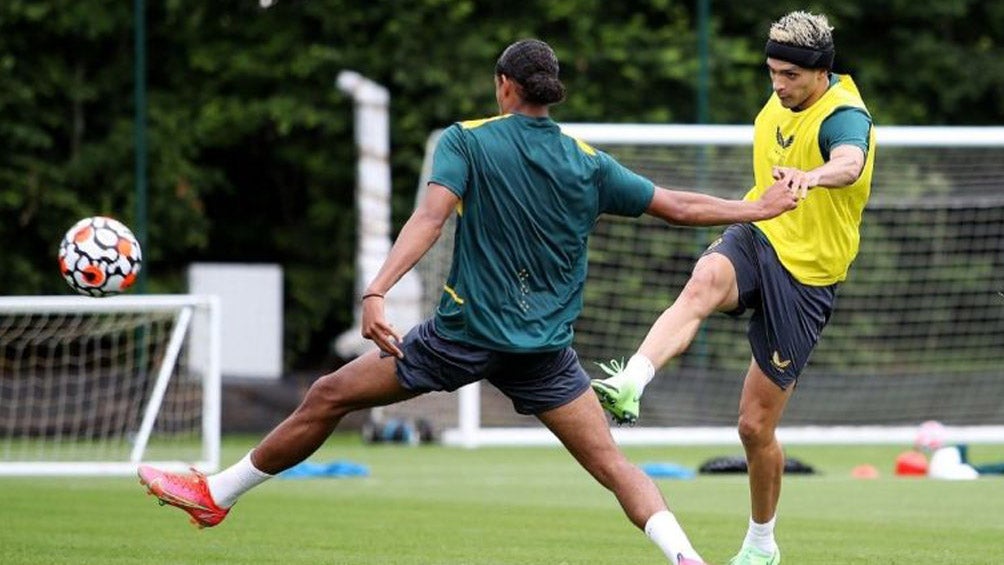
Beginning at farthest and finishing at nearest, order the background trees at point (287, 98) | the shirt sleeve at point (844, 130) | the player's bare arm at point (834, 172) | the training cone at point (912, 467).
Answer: the background trees at point (287, 98)
the training cone at point (912, 467)
the shirt sleeve at point (844, 130)
the player's bare arm at point (834, 172)

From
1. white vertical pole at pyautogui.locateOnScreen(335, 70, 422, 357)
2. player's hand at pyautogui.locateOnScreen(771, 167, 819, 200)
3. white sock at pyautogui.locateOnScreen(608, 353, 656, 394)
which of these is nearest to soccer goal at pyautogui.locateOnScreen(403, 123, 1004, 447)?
white vertical pole at pyautogui.locateOnScreen(335, 70, 422, 357)

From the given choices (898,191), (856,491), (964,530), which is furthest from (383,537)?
(898,191)

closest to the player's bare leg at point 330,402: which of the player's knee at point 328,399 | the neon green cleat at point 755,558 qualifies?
the player's knee at point 328,399

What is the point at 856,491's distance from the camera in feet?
42.0

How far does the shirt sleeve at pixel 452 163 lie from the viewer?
6.79m

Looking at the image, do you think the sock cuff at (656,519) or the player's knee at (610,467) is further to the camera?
the player's knee at (610,467)

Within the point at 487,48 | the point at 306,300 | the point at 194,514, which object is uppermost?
the point at 487,48

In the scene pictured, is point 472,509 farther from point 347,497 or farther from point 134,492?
point 134,492

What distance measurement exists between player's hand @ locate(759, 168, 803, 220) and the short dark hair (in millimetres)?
866

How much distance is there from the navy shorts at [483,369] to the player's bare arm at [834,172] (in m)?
1.05

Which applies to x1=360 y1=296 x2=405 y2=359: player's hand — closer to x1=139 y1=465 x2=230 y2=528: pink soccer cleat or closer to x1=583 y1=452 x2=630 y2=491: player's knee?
x1=583 y1=452 x2=630 y2=491: player's knee

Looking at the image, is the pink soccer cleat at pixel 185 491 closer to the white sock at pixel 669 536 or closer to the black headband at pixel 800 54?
the white sock at pixel 669 536

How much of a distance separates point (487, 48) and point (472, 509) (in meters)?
12.6

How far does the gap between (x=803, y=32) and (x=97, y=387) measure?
12.1 meters
